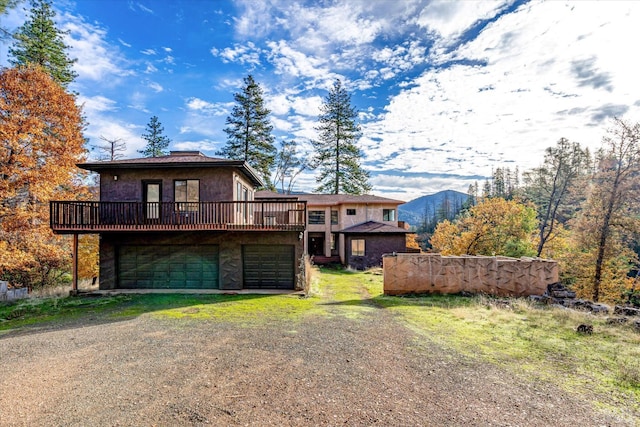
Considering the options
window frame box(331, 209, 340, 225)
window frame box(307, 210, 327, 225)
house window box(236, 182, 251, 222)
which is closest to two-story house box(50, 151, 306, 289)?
house window box(236, 182, 251, 222)

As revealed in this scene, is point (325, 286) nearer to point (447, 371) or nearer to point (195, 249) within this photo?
point (195, 249)

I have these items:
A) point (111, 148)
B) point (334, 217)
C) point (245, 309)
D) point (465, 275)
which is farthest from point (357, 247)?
point (111, 148)

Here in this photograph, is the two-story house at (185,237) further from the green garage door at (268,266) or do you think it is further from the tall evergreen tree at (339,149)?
the tall evergreen tree at (339,149)

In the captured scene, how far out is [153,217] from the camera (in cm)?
1417

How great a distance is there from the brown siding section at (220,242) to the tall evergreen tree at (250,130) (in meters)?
21.1

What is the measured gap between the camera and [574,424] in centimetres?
411

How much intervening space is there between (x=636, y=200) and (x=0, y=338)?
30.2 m

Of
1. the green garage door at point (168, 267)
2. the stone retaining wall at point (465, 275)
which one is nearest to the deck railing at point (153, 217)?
the green garage door at point (168, 267)

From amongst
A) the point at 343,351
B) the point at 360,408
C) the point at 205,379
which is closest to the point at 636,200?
the point at 343,351

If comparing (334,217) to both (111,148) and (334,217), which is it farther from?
(111,148)

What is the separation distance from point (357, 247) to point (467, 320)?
53.0ft

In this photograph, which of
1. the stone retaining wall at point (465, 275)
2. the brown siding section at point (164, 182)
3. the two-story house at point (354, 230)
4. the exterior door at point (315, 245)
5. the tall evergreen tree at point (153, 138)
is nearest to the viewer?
the stone retaining wall at point (465, 275)

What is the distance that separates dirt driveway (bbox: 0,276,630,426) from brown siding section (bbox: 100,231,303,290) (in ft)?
19.5

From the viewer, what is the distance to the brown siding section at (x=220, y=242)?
14234 millimetres
